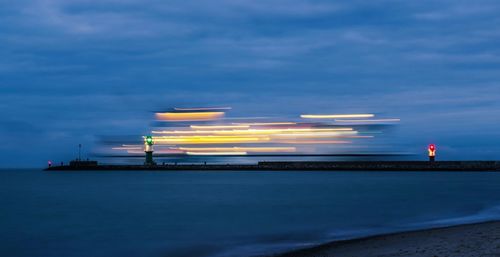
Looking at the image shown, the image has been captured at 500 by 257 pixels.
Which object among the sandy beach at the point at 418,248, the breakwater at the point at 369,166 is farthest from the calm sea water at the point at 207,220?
the breakwater at the point at 369,166

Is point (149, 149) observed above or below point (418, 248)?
above

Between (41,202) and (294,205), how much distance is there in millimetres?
18043

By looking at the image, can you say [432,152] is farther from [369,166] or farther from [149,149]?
[149,149]

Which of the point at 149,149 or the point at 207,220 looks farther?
the point at 149,149

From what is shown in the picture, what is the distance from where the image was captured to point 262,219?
29062 millimetres

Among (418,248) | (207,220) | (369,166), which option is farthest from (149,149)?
(418,248)

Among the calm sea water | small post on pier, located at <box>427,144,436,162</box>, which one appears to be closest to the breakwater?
small post on pier, located at <box>427,144,436,162</box>

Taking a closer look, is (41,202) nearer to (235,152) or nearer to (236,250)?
(236,250)

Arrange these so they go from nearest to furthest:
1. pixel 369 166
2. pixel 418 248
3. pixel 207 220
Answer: pixel 418 248 → pixel 207 220 → pixel 369 166

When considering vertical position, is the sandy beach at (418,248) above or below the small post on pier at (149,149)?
below

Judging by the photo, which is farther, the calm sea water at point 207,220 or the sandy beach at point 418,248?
the calm sea water at point 207,220

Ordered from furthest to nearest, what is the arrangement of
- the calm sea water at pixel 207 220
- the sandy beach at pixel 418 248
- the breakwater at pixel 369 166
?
the breakwater at pixel 369 166, the calm sea water at pixel 207 220, the sandy beach at pixel 418 248

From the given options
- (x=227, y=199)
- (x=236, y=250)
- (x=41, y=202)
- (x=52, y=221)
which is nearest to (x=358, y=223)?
(x=236, y=250)

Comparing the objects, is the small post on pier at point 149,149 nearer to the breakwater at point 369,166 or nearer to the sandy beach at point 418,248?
the breakwater at point 369,166
